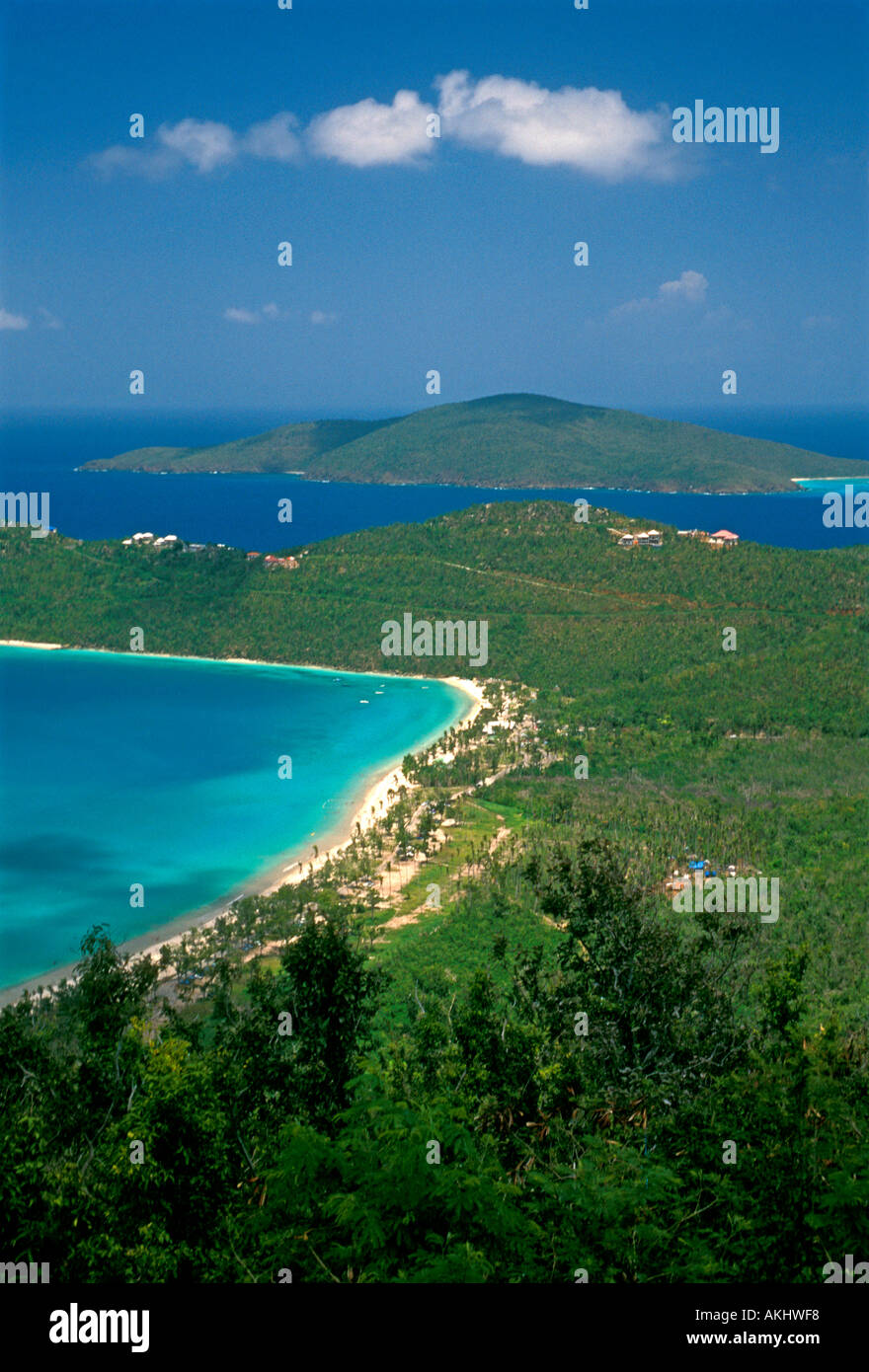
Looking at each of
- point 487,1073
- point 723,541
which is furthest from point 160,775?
point 723,541

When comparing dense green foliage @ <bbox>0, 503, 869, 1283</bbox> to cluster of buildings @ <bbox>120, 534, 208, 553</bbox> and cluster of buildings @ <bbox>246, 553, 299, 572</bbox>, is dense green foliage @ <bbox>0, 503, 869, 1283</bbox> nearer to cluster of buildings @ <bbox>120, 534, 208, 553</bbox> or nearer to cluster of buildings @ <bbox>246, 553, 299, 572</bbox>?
cluster of buildings @ <bbox>246, 553, 299, 572</bbox>

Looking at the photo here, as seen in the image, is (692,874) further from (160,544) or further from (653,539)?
(160,544)

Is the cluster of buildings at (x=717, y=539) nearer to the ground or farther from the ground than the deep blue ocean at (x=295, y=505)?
nearer to the ground

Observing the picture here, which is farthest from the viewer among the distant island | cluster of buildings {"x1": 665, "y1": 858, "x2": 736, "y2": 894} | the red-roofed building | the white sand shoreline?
the distant island

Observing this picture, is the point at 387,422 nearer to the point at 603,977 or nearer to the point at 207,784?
the point at 207,784

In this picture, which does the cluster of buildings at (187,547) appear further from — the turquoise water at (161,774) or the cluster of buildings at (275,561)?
the turquoise water at (161,774)

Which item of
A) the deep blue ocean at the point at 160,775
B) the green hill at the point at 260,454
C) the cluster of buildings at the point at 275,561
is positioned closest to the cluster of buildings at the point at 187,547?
the cluster of buildings at the point at 275,561

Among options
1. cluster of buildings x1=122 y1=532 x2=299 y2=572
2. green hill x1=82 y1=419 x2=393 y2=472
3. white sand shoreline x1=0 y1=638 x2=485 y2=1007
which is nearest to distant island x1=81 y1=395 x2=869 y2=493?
green hill x1=82 y1=419 x2=393 y2=472
